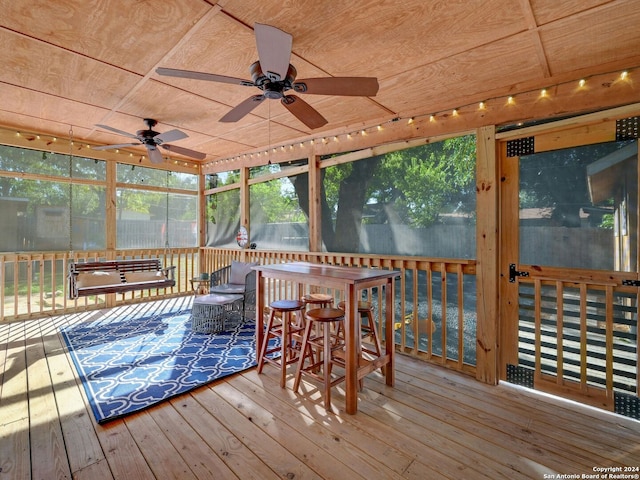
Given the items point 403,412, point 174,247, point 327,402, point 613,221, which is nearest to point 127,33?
point 327,402

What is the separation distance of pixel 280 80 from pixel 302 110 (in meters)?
0.45

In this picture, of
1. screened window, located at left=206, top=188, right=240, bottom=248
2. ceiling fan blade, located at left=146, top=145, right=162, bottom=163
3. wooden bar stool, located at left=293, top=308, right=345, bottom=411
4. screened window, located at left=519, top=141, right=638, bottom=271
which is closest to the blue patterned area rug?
wooden bar stool, located at left=293, top=308, right=345, bottom=411

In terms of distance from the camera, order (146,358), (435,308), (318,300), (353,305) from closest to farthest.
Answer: (353,305)
(318,300)
(146,358)
(435,308)

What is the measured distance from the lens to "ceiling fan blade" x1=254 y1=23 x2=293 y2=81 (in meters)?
1.60

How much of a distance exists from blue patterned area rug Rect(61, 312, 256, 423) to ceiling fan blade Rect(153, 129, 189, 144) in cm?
237

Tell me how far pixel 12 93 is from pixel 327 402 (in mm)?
4376

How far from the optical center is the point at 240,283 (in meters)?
4.82

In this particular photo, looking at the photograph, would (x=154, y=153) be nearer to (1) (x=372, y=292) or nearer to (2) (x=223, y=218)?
(2) (x=223, y=218)

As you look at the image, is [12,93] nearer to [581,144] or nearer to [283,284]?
[283,284]

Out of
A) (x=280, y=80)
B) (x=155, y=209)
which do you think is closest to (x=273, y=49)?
(x=280, y=80)

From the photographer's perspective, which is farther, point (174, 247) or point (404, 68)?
point (174, 247)

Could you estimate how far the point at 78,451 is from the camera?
1.86m

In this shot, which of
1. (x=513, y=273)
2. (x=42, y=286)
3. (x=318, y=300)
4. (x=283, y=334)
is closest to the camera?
(x=283, y=334)

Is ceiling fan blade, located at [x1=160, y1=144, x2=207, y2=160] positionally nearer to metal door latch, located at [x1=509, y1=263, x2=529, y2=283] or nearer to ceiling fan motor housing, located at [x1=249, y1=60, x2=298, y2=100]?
ceiling fan motor housing, located at [x1=249, y1=60, x2=298, y2=100]
